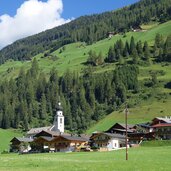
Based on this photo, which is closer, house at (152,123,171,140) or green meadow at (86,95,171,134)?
house at (152,123,171,140)

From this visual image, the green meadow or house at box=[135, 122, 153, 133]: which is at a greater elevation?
the green meadow

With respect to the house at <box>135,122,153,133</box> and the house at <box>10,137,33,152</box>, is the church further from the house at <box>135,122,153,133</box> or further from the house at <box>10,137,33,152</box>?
the house at <box>135,122,153,133</box>

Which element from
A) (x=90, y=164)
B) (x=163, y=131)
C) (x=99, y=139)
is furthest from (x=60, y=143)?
(x=90, y=164)

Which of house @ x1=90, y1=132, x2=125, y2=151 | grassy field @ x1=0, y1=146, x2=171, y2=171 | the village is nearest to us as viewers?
grassy field @ x1=0, y1=146, x2=171, y2=171

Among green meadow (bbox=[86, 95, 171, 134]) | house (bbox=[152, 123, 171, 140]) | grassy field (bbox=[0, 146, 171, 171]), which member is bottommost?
grassy field (bbox=[0, 146, 171, 171])

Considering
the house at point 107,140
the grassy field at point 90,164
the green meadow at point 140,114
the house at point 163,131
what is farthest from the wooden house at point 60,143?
the grassy field at point 90,164

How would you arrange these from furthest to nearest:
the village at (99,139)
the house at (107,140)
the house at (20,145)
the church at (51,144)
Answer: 1. the house at (20,145)
2. the house at (107,140)
3. the village at (99,139)
4. the church at (51,144)

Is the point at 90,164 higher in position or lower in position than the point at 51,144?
lower

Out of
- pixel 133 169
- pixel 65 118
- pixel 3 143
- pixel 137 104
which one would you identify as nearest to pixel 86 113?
pixel 65 118

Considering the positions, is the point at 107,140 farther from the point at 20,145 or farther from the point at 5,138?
the point at 5,138

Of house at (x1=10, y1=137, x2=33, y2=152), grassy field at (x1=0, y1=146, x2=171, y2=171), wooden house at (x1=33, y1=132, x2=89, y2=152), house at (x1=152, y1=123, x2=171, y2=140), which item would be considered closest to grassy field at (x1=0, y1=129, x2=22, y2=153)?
house at (x1=10, y1=137, x2=33, y2=152)

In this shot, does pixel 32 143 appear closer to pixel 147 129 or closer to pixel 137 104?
pixel 147 129

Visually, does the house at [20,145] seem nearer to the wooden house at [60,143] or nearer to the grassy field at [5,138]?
the wooden house at [60,143]

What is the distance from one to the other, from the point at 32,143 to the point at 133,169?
10610 cm
